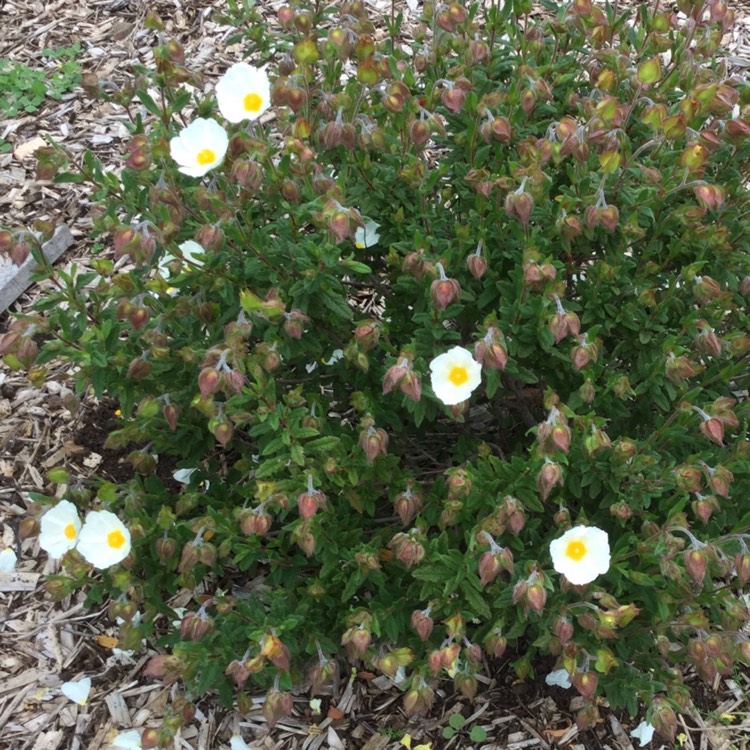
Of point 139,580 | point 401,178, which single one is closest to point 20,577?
point 139,580

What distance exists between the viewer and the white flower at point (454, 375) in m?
2.36

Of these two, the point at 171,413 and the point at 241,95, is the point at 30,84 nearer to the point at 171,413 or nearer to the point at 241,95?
the point at 241,95

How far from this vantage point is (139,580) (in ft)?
8.93

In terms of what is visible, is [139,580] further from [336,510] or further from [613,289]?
[613,289]

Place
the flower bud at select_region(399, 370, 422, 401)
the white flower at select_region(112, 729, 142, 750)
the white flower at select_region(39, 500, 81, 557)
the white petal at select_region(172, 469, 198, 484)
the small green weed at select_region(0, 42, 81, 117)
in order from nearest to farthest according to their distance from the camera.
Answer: the flower bud at select_region(399, 370, 422, 401) → the white flower at select_region(39, 500, 81, 557) → the white flower at select_region(112, 729, 142, 750) → the white petal at select_region(172, 469, 198, 484) → the small green weed at select_region(0, 42, 81, 117)

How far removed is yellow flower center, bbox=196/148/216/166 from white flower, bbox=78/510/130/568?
1.01m

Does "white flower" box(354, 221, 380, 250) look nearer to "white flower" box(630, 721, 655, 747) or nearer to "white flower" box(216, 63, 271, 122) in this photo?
"white flower" box(216, 63, 271, 122)

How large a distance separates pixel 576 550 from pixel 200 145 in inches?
59.2

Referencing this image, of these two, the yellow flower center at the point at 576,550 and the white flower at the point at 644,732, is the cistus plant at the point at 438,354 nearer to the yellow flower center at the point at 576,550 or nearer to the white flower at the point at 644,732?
the yellow flower center at the point at 576,550

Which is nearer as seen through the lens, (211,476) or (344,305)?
(344,305)

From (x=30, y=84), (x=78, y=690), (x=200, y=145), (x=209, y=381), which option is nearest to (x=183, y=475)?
(x=78, y=690)

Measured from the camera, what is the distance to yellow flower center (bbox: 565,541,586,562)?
7.79 feet

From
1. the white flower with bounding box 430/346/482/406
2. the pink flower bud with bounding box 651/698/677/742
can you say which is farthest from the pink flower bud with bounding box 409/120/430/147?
the pink flower bud with bounding box 651/698/677/742

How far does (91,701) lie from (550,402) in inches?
75.6
